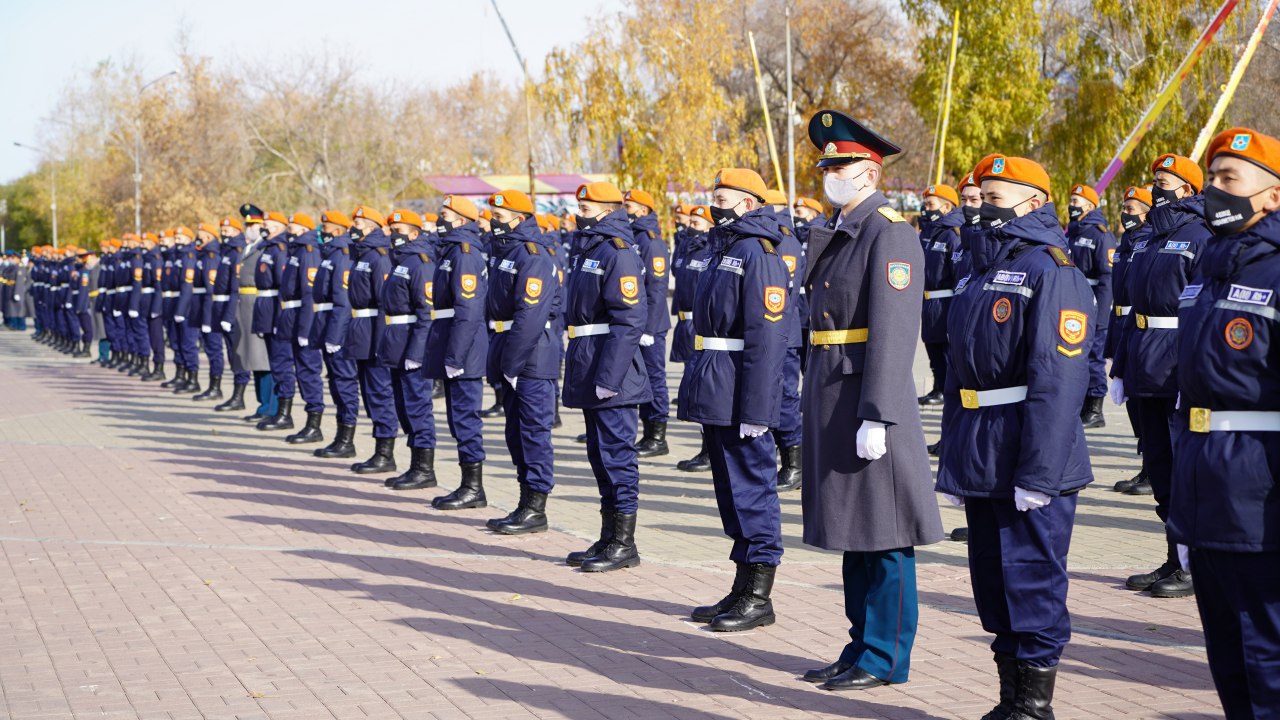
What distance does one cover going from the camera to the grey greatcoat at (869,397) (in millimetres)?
5668

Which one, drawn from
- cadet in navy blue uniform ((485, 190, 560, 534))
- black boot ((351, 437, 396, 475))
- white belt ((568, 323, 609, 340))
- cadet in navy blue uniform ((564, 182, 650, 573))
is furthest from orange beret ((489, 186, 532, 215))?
black boot ((351, 437, 396, 475))

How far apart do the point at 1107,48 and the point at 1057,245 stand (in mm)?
29218

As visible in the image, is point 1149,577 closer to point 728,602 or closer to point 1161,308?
point 1161,308

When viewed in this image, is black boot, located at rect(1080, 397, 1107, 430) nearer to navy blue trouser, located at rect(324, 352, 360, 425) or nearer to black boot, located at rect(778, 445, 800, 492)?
black boot, located at rect(778, 445, 800, 492)

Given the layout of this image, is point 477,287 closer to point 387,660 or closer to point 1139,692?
point 387,660

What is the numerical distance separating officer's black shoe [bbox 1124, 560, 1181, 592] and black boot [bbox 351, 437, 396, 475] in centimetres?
695

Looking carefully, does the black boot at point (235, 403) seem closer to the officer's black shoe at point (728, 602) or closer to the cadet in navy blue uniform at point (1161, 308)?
the officer's black shoe at point (728, 602)

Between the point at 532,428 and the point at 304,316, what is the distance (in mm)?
6312

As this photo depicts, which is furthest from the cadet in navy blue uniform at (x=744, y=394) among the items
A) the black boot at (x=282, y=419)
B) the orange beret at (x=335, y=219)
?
the black boot at (x=282, y=419)

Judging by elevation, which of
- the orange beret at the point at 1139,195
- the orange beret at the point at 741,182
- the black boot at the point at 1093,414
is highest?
the orange beret at the point at 1139,195

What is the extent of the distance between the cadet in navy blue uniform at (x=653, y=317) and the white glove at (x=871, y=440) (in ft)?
25.8

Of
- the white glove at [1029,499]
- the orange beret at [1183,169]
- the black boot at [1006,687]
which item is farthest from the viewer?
the orange beret at [1183,169]

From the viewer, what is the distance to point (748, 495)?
711 cm

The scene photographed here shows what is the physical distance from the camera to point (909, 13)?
→ 35.3 metres
